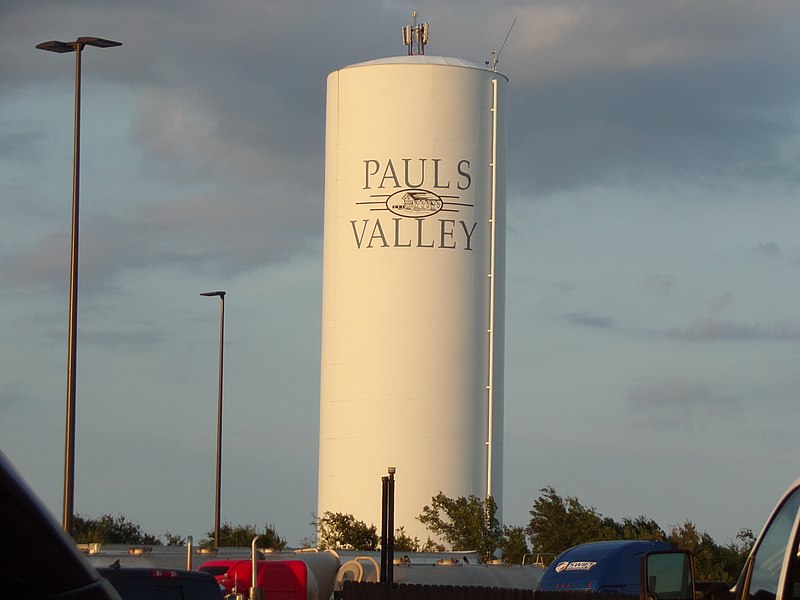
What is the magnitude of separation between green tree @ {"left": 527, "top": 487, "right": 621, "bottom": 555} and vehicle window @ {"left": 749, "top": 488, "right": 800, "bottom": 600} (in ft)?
178

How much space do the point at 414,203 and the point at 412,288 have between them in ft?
12.7

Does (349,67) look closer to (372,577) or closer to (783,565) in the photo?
(372,577)

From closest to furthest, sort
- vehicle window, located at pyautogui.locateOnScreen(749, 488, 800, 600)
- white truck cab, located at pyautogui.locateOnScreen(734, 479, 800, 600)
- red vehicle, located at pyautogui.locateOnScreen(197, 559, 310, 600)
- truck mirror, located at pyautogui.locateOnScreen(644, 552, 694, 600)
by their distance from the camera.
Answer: white truck cab, located at pyautogui.locateOnScreen(734, 479, 800, 600), vehicle window, located at pyautogui.locateOnScreen(749, 488, 800, 600), truck mirror, located at pyautogui.locateOnScreen(644, 552, 694, 600), red vehicle, located at pyautogui.locateOnScreen(197, 559, 310, 600)

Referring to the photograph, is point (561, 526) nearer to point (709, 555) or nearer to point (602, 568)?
point (709, 555)

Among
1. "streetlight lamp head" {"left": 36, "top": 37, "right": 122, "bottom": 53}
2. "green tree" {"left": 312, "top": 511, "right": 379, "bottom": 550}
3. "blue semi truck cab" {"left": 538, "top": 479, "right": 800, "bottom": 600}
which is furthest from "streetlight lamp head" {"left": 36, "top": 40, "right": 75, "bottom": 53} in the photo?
"green tree" {"left": 312, "top": 511, "right": 379, "bottom": 550}

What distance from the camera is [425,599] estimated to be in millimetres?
25172

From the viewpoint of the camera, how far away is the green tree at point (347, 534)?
A: 212 feet

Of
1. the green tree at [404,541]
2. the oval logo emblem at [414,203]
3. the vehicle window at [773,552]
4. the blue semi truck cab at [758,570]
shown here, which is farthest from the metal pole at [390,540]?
the oval logo emblem at [414,203]

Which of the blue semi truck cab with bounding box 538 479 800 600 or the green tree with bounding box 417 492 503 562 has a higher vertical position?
the blue semi truck cab with bounding box 538 479 800 600

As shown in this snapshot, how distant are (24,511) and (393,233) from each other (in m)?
66.3

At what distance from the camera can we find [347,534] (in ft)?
213

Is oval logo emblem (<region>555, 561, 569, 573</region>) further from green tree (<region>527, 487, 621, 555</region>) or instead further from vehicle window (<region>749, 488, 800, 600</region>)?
green tree (<region>527, 487, 621, 555</region>)

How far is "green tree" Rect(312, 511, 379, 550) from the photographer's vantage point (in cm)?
6462

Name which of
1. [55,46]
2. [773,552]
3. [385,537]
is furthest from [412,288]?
[773,552]
